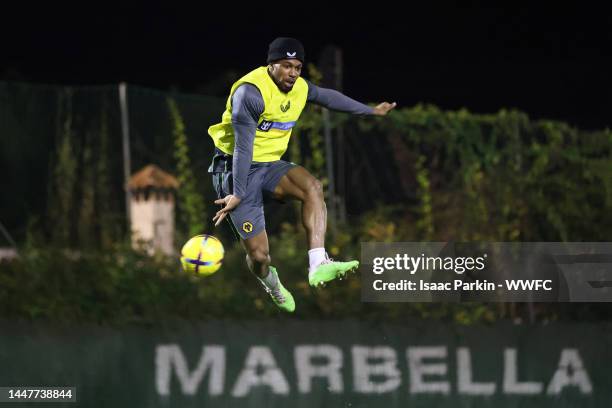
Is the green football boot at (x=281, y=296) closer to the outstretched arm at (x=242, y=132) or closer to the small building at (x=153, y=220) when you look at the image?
the outstretched arm at (x=242, y=132)

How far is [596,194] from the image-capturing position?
52.6 feet

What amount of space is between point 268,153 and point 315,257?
0.82 metres

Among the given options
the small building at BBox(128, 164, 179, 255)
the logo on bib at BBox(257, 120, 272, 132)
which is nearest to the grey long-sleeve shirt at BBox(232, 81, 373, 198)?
the logo on bib at BBox(257, 120, 272, 132)

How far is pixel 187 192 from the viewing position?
49.1 ft

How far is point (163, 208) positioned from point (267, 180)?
7.14 metres

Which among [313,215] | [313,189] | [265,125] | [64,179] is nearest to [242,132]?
[265,125]

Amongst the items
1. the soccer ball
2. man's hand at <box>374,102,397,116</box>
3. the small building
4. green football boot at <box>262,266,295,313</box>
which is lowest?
green football boot at <box>262,266,295,313</box>

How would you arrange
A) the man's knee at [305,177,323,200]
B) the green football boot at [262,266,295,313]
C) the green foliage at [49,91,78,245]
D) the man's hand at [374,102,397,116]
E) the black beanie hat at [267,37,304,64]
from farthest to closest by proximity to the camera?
the green foliage at [49,91,78,245] → the green football boot at [262,266,295,313] → the man's hand at [374,102,397,116] → the man's knee at [305,177,323,200] → the black beanie hat at [267,37,304,64]

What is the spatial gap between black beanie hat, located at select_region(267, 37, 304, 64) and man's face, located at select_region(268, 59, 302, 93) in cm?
5

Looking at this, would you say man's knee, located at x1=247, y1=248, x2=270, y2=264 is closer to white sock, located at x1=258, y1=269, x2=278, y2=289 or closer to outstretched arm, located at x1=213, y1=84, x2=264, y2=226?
white sock, located at x1=258, y1=269, x2=278, y2=289

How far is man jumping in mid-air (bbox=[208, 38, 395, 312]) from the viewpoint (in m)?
7.50

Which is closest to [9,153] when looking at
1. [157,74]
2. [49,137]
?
[49,137]

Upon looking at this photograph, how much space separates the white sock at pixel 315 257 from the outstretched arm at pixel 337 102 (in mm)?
1079

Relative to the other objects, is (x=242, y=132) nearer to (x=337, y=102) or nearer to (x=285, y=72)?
(x=285, y=72)
